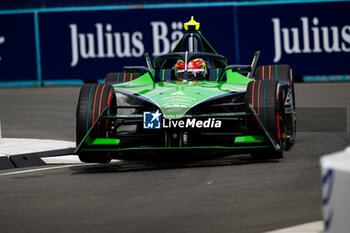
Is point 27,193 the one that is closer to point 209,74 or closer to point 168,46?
point 209,74

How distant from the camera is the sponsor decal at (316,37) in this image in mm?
19531

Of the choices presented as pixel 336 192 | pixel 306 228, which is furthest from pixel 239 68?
pixel 336 192

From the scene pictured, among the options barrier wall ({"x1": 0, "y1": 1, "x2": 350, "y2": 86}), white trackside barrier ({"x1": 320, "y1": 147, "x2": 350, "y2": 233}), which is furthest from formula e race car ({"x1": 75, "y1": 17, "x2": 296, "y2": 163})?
barrier wall ({"x1": 0, "y1": 1, "x2": 350, "y2": 86})

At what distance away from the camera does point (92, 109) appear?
910cm

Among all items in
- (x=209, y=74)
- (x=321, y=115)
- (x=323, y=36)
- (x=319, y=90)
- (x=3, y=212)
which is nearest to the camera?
(x=3, y=212)

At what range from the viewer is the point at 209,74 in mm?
10758

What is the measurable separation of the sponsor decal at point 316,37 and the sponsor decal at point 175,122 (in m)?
11.1

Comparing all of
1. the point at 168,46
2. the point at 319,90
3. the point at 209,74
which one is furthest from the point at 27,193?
the point at 168,46

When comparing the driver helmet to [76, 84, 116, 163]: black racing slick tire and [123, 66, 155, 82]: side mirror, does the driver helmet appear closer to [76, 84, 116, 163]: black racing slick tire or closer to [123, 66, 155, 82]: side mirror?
[123, 66, 155, 82]: side mirror

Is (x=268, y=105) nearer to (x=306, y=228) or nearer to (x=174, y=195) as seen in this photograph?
(x=174, y=195)

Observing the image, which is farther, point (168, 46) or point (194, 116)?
point (168, 46)

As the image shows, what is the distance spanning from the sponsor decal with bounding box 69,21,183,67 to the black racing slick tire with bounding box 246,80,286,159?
1115 centimetres

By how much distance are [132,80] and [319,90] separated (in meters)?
7.64

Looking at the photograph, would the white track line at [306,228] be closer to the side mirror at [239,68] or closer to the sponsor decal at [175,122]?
the sponsor decal at [175,122]
